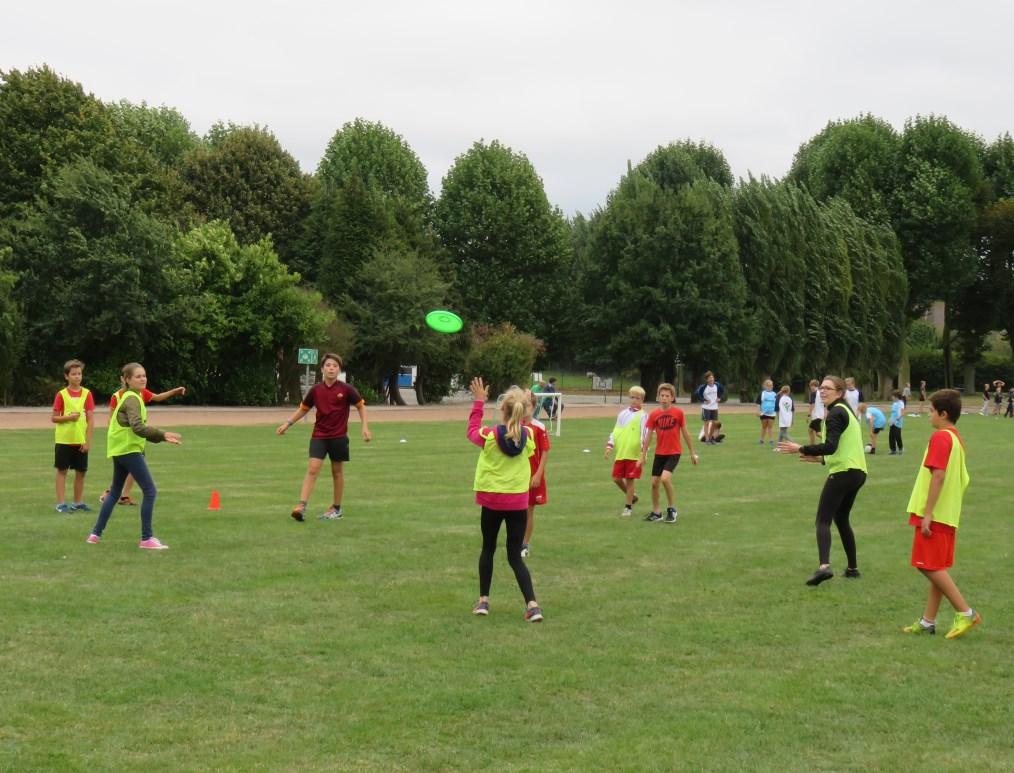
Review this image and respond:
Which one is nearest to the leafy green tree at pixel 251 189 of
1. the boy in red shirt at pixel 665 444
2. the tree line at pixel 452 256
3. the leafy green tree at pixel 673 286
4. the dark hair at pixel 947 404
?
the tree line at pixel 452 256

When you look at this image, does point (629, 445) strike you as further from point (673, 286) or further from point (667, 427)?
point (673, 286)

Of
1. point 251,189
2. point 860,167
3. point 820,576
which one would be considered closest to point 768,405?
point 820,576

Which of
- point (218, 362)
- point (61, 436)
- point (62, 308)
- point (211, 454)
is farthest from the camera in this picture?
point (218, 362)

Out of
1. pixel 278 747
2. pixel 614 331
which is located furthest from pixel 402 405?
pixel 278 747

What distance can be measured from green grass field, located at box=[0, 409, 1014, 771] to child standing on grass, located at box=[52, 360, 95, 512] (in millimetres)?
383

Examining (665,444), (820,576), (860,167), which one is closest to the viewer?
(820,576)

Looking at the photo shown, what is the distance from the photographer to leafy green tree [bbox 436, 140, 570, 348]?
71250 mm

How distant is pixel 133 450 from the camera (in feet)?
40.3

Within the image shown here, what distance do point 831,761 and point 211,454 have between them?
2114 cm

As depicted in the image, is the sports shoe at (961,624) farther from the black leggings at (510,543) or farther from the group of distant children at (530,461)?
the black leggings at (510,543)

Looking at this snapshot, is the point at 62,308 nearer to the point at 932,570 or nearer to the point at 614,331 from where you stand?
the point at 614,331

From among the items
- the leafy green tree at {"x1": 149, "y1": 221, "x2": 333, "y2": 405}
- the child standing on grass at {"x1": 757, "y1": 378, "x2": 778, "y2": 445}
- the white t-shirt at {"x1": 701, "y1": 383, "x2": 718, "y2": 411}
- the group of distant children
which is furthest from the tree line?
the group of distant children

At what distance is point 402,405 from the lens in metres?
58.9

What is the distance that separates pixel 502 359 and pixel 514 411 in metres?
51.1
